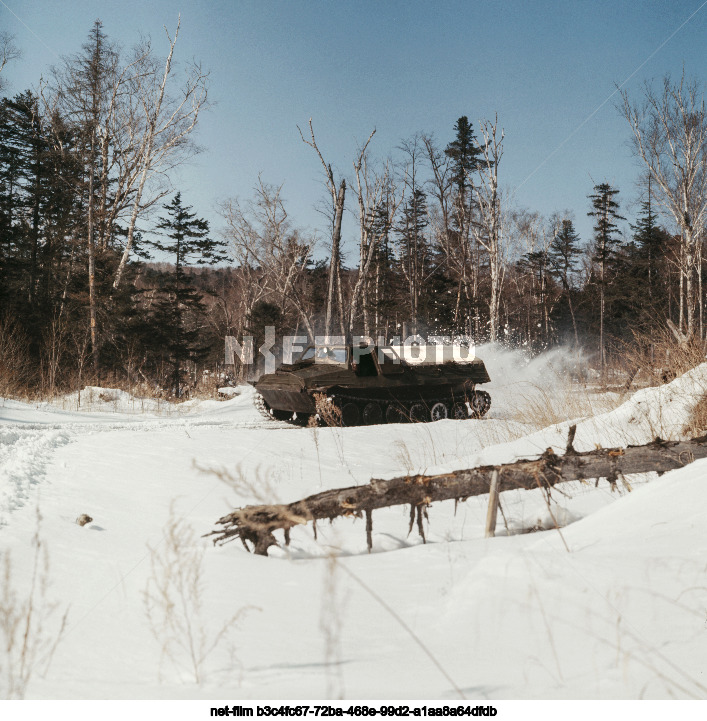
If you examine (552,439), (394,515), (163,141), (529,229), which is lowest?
(394,515)

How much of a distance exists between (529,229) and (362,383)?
2798 centimetres

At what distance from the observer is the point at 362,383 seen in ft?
38.8

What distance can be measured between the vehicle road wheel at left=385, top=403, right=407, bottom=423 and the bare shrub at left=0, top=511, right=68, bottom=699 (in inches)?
384

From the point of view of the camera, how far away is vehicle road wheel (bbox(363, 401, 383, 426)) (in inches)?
472

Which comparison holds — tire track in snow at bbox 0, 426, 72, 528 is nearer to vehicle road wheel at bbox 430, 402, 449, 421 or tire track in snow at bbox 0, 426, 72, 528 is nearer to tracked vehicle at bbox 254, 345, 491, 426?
tracked vehicle at bbox 254, 345, 491, 426

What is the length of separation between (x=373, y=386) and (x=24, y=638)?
1027 centimetres

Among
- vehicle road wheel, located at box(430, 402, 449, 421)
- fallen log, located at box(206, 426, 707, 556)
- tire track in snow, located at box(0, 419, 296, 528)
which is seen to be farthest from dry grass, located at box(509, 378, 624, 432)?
tire track in snow, located at box(0, 419, 296, 528)

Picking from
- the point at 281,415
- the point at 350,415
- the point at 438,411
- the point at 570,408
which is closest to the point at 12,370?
the point at 281,415

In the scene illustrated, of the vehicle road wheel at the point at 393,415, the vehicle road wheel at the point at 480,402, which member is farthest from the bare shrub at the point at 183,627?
the vehicle road wheel at the point at 480,402

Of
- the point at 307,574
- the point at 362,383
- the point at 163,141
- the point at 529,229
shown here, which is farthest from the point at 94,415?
the point at 529,229

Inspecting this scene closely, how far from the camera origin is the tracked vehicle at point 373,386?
11.3 m

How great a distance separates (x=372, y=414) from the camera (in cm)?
1209

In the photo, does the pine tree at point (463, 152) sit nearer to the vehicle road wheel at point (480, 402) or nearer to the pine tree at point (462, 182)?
the pine tree at point (462, 182)

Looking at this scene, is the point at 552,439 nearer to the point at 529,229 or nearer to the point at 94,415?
the point at 94,415
